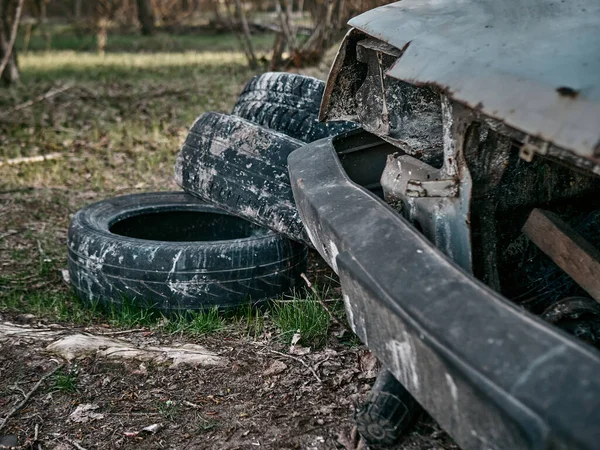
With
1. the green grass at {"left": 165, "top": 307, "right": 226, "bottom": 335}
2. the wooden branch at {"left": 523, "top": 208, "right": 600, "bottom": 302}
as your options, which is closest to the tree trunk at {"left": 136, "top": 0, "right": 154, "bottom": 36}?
the green grass at {"left": 165, "top": 307, "right": 226, "bottom": 335}

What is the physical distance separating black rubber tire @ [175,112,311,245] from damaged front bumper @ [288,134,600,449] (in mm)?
1098

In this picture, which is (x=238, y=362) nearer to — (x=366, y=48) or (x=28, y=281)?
(x=366, y=48)

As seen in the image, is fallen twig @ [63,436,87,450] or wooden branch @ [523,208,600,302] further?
fallen twig @ [63,436,87,450]

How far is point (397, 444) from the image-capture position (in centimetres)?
215

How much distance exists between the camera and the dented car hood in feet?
5.78

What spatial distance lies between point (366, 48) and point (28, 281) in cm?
221

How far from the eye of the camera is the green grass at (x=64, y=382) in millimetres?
2656

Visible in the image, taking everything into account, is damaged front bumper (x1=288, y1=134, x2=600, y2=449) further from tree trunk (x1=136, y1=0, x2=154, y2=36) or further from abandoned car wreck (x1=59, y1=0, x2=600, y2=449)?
tree trunk (x1=136, y1=0, x2=154, y2=36)

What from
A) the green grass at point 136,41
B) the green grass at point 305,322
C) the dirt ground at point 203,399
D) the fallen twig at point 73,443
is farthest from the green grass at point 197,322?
the green grass at point 136,41

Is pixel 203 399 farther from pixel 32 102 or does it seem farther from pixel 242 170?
pixel 32 102

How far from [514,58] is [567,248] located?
1.95 feet

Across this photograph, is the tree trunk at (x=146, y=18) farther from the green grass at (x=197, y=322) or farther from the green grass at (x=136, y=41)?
the green grass at (x=197, y=322)

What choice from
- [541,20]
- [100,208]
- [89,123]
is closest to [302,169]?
[541,20]

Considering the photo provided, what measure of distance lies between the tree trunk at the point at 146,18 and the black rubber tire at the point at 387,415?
52.5 ft
